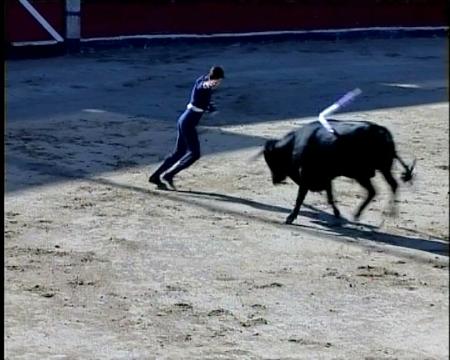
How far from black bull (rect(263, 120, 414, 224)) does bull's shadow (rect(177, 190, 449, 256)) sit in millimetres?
110

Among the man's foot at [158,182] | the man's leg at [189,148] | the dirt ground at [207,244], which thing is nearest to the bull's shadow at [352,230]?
the dirt ground at [207,244]

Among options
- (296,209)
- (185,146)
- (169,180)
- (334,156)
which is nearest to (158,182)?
(169,180)

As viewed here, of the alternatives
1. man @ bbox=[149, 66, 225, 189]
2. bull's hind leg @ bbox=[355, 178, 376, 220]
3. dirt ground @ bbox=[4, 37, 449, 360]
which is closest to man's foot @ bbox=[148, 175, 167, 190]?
man @ bbox=[149, 66, 225, 189]

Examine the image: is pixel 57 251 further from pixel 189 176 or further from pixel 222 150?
pixel 222 150

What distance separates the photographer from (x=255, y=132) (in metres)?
14.0

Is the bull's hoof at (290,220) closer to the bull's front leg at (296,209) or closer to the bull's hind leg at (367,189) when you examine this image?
the bull's front leg at (296,209)

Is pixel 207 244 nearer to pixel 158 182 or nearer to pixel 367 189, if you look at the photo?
pixel 367 189

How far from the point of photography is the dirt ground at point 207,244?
6371mm

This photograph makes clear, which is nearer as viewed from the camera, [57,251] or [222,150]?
[57,251]

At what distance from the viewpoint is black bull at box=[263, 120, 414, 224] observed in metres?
6.34

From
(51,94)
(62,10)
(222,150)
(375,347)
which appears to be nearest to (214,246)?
(375,347)

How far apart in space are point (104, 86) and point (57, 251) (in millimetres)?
9875

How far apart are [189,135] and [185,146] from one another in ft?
0.74

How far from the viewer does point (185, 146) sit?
10344 mm
